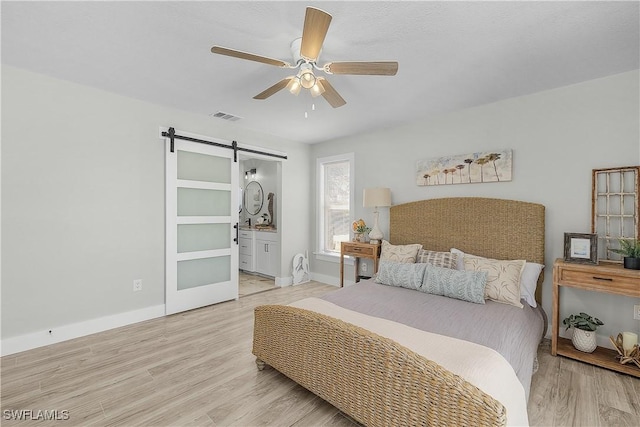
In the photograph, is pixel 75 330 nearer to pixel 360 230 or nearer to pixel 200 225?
pixel 200 225

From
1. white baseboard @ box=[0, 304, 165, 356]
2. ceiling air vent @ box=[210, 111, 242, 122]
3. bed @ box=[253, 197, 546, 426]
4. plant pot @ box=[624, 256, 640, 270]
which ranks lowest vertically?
white baseboard @ box=[0, 304, 165, 356]

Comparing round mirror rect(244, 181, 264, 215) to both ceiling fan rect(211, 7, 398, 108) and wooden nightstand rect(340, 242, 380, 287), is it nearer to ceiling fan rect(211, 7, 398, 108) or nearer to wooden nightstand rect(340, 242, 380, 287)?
wooden nightstand rect(340, 242, 380, 287)

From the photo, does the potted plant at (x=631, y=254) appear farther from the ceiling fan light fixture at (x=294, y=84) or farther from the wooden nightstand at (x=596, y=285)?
the ceiling fan light fixture at (x=294, y=84)

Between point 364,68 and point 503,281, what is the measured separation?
216cm

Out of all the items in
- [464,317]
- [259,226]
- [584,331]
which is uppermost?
[259,226]

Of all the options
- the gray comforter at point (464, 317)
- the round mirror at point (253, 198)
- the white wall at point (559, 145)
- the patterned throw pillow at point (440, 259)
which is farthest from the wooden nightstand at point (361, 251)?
the round mirror at point (253, 198)

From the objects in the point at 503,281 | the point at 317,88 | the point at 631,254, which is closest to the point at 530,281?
the point at 503,281

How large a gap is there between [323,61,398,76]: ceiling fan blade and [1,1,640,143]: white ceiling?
0.26 meters

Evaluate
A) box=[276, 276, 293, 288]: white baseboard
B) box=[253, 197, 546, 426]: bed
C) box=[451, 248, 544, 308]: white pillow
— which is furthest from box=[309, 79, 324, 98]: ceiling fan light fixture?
box=[276, 276, 293, 288]: white baseboard

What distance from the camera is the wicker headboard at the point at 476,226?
9.73 ft

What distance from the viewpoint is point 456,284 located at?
8.51 feet

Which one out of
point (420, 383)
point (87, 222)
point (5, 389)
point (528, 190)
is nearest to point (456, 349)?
point (420, 383)

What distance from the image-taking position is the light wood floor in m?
1.81

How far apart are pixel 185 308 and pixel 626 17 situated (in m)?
4.73
